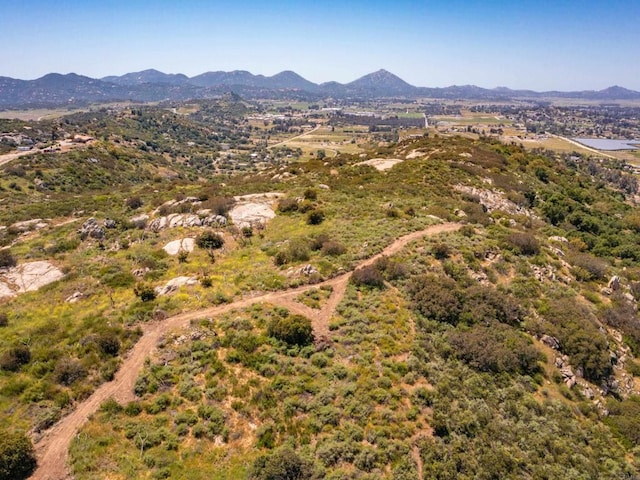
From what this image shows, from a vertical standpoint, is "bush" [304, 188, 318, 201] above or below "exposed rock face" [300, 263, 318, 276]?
above

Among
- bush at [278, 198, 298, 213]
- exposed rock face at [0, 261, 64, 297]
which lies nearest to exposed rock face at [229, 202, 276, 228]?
bush at [278, 198, 298, 213]

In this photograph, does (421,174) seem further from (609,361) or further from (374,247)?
(609,361)

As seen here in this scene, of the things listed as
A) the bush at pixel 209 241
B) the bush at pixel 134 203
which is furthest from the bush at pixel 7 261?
the bush at pixel 209 241

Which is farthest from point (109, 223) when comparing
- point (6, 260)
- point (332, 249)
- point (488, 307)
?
point (488, 307)

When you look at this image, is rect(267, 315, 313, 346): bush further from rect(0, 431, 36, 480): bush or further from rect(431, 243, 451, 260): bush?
rect(431, 243, 451, 260): bush

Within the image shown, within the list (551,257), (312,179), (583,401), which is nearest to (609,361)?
(583,401)
